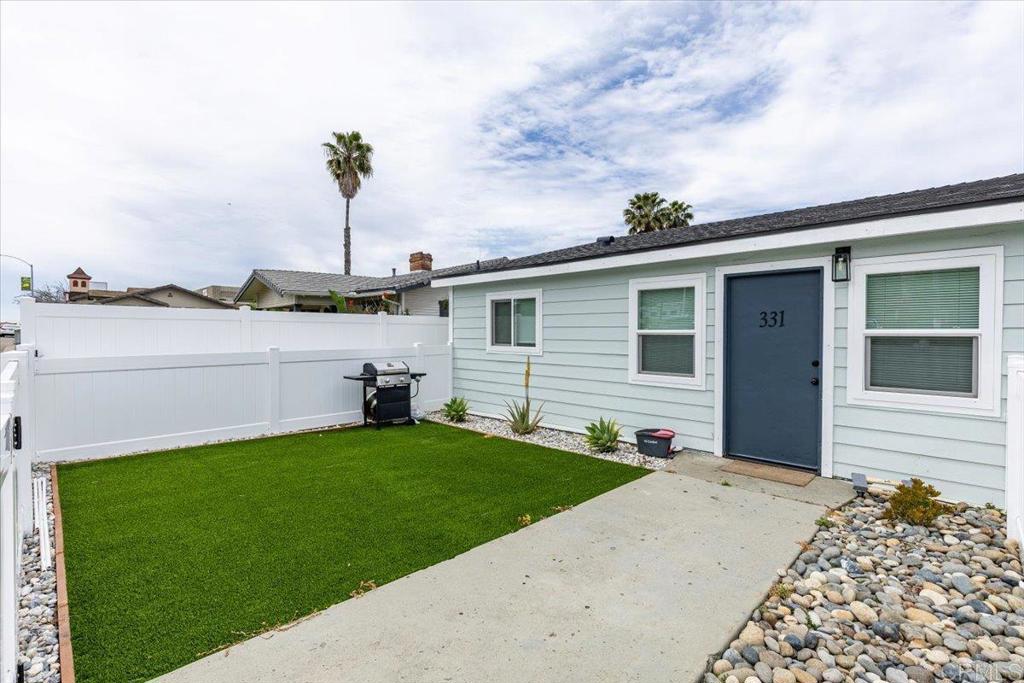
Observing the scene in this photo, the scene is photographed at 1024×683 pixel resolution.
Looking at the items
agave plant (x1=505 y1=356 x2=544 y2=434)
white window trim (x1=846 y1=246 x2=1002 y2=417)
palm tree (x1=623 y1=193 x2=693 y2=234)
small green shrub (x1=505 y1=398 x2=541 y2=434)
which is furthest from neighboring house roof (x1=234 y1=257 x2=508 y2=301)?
white window trim (x1=846 y1=246 x2=1002 y2=417)

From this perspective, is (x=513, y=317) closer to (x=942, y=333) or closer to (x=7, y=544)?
(x=942, y=333)

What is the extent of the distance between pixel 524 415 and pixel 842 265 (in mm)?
4285

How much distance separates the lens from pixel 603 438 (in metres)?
6.00

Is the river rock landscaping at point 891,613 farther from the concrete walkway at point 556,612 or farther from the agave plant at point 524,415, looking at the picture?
the agave plant at point 524,415

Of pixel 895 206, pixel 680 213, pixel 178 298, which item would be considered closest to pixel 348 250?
pixel 178 298

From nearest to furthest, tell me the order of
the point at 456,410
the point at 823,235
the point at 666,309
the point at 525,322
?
the point at 823,235
the point at 666,309
the point at 525,322
the point at 456,410

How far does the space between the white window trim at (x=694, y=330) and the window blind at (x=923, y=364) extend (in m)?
1.60

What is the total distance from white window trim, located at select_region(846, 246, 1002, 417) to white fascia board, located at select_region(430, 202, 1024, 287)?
0.28 metres

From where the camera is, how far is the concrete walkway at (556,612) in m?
2.06

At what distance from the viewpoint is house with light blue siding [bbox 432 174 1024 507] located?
3902 mm

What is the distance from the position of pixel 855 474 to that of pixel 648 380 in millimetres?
2336

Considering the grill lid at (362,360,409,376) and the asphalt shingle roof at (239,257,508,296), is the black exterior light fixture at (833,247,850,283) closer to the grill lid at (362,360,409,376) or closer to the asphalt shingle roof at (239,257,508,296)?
the grill lid at (362,360,409,376)

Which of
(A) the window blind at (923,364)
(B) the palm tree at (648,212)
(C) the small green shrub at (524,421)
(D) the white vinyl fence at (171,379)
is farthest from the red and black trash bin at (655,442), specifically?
(B) the palm tree at (648,212)

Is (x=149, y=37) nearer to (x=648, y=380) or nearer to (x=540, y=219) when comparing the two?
(x=648, y=380)
